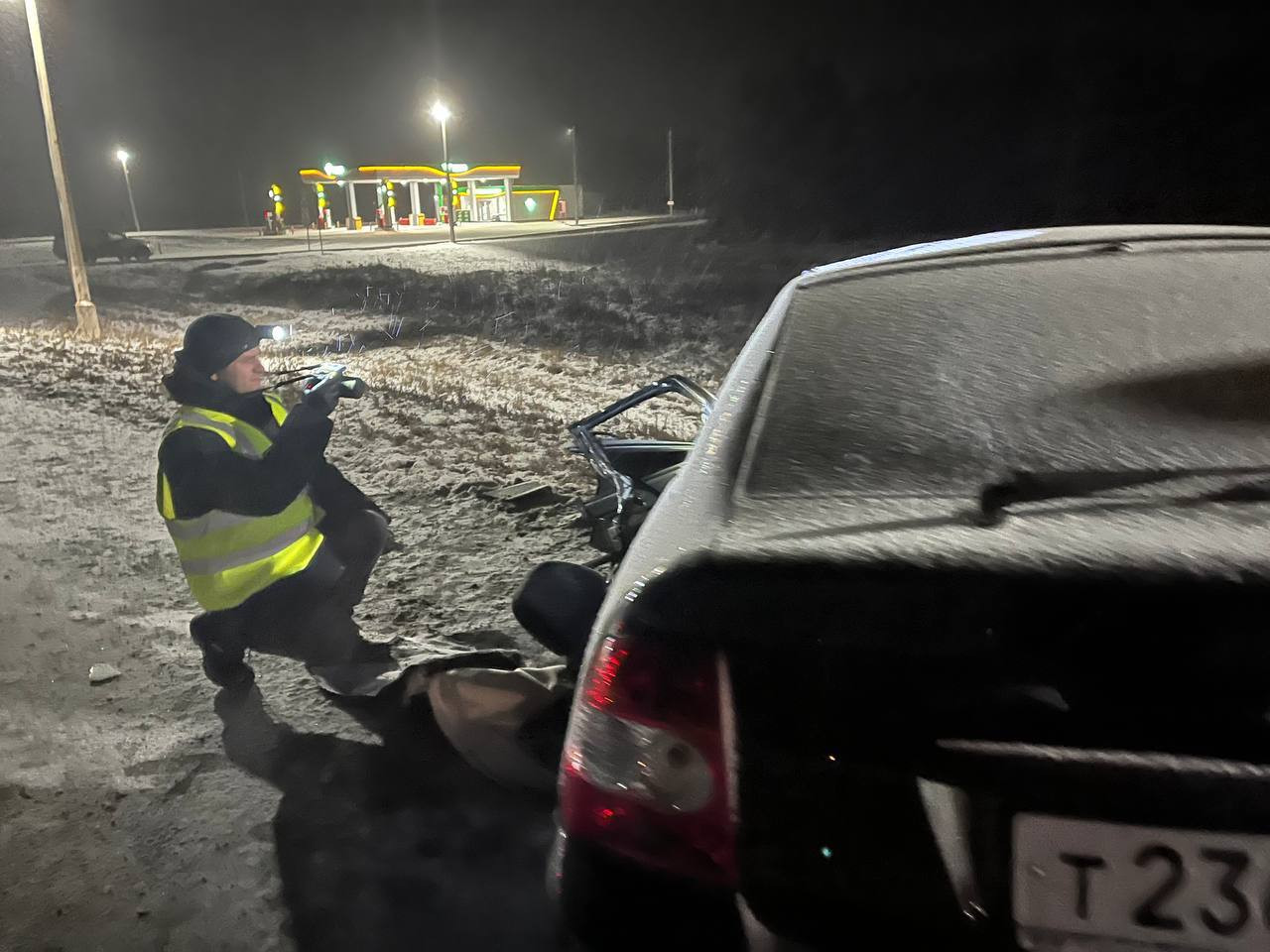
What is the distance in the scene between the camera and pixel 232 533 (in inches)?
125

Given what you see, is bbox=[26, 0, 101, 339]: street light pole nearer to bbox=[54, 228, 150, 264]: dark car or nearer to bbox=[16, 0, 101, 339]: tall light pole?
bbox=[16, 0, 101, 339]: tall light pole

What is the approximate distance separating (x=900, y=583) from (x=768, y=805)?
12.7 inches

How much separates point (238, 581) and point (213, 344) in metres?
0.82

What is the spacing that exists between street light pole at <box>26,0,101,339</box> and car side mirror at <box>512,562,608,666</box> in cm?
1591

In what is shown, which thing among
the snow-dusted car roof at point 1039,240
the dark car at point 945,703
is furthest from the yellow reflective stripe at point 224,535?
the dark car at point 945,703

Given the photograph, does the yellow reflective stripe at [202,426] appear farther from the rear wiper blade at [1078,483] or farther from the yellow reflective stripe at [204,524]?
the rear wiper blade at [1078,483]

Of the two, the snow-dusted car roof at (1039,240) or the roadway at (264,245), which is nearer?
the snow-dusted car roof at (1039,240)

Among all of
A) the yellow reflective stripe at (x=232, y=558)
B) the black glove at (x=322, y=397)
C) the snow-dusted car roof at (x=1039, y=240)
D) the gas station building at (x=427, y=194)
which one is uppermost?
the gas station building at (x=427, y=194)

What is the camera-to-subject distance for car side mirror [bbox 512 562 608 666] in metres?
2.17

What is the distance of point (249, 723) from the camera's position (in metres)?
3.16

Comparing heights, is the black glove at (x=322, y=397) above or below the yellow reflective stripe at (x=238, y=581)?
above

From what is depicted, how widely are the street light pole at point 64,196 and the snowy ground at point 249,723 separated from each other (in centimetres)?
614

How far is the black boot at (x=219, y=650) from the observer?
3211 millimetres

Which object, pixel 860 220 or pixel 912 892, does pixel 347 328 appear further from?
pixel 860 220
